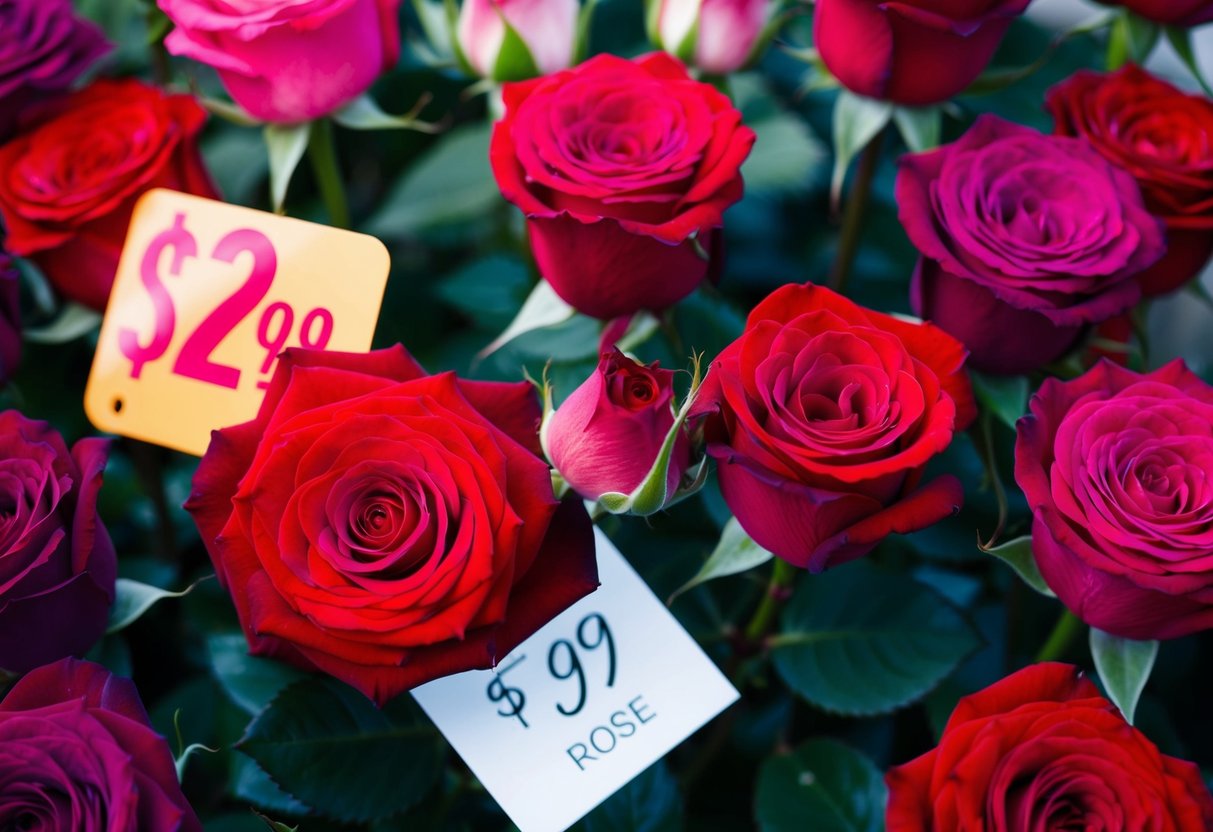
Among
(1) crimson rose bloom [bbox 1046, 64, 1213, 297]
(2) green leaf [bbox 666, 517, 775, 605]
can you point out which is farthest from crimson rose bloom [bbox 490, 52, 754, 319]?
(1) crimson rose bloom [bbox 1046, 64, 1213, 297]

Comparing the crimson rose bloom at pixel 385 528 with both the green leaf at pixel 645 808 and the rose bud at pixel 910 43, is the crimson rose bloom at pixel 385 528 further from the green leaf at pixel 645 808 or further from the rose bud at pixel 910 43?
the rose bud at pixel 910 43

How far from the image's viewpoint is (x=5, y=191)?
641 millimetres

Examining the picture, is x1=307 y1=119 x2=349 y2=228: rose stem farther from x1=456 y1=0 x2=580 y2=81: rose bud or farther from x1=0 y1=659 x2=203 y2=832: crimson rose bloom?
x1=0 y1=659 x2=203 y2=832: crimson rose bloom

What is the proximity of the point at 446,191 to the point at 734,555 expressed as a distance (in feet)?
1.62

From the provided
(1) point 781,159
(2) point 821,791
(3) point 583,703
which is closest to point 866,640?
(2) point 821,791

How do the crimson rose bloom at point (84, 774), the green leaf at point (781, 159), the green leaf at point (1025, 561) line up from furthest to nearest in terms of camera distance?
the green leaf at point (781, 159)
the green leaf at point (1025, 561)
the crimson rose bloom at point (84, 774)

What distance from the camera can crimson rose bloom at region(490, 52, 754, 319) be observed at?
1.72 feet

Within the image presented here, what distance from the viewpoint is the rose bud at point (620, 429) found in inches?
17.6

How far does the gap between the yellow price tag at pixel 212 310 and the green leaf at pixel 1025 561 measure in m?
0.35

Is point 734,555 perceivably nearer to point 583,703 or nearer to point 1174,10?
point 583,703

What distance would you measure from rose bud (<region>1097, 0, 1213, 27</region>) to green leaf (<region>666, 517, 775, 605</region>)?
44cm

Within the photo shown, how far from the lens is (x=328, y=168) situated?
2.30 feet

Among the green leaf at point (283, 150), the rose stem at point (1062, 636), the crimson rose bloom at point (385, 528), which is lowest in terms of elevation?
the rose stem at point (1062, 636)

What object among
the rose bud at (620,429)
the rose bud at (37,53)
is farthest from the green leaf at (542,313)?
the rose bud at (37,53)
